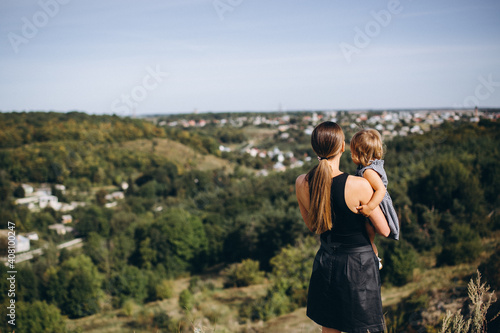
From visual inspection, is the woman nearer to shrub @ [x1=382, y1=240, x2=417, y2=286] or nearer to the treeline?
shrub @ [x1=382, y1=240, x2=417, y2=286]

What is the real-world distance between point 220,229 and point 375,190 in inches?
1010

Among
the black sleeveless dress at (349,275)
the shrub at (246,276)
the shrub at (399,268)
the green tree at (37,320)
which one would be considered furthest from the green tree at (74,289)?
the black sleeveless dress at (349,275)

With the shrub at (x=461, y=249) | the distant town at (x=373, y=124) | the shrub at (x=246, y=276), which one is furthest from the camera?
the distant town at (x=373, y=124)

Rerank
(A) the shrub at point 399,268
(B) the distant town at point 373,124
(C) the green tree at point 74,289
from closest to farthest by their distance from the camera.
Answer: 1. (A) the shrub at point 399,268
2. (C) the green tree at point 74,289
3. (B) the distant town at point 373,124

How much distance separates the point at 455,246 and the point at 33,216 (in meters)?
40.6

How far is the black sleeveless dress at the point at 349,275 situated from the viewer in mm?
1853

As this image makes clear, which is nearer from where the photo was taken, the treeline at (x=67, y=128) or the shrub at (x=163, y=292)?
the shrub at (x=163, y=292)

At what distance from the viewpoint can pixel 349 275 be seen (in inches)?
73.0

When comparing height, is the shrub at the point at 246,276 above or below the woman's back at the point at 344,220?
below

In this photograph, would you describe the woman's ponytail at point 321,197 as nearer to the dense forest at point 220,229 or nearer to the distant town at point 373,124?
the dense forest at point 220,229

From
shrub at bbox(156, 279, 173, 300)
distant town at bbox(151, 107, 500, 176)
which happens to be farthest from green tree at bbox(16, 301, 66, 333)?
distant town at bbox(151, 107, 500, 176)

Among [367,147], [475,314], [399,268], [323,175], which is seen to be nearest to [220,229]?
[399,268]

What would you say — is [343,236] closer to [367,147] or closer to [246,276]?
[367,147]

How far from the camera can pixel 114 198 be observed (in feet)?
157
